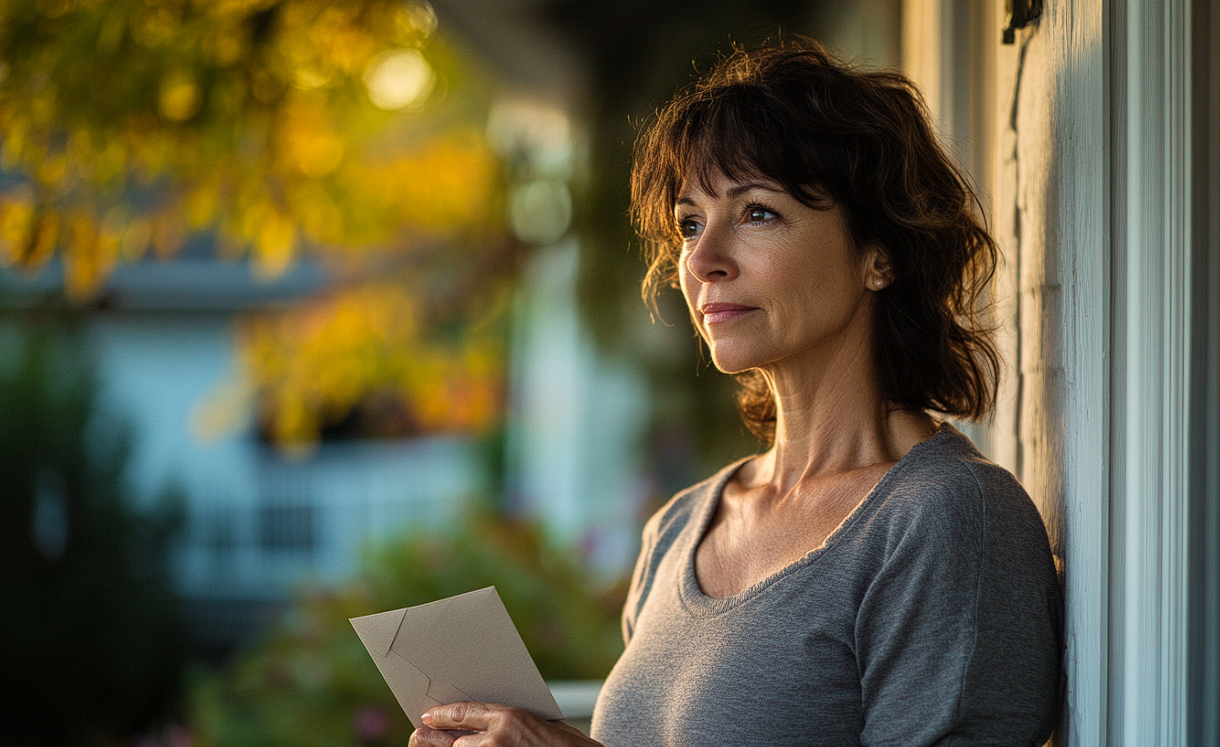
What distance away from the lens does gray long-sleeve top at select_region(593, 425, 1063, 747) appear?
82 centimetres

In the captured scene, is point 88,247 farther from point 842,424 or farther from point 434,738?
point 842,424

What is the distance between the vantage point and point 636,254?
3137 mm

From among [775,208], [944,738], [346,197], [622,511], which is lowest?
[622,511]

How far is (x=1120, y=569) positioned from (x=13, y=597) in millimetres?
3683

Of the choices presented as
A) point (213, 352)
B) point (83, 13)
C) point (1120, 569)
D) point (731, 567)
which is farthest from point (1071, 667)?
point (213, 352)

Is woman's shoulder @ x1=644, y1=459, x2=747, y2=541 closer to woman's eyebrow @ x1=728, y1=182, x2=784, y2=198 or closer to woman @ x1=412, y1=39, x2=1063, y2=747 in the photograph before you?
woman @ x1=412, y1=39, x2=1063, y2=747

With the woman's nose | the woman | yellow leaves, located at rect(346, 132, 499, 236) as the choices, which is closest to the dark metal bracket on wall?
the woman

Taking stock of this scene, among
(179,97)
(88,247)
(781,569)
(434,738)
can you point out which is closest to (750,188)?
(781,569)

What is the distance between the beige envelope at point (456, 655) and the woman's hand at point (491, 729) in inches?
0.8

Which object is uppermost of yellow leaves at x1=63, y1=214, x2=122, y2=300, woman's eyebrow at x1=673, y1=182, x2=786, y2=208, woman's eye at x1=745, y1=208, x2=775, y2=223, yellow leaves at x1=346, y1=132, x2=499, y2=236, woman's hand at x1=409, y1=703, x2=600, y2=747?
yellow leaves at x1=346, y1=132, x2=499, y2=236

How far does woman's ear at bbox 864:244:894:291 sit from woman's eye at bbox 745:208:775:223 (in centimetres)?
13

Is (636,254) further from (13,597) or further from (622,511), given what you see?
(13,597)

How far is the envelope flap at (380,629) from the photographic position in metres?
0.97

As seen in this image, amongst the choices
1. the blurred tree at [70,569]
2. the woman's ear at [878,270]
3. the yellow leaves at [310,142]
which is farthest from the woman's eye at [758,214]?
the blurred tree at [70,569]
